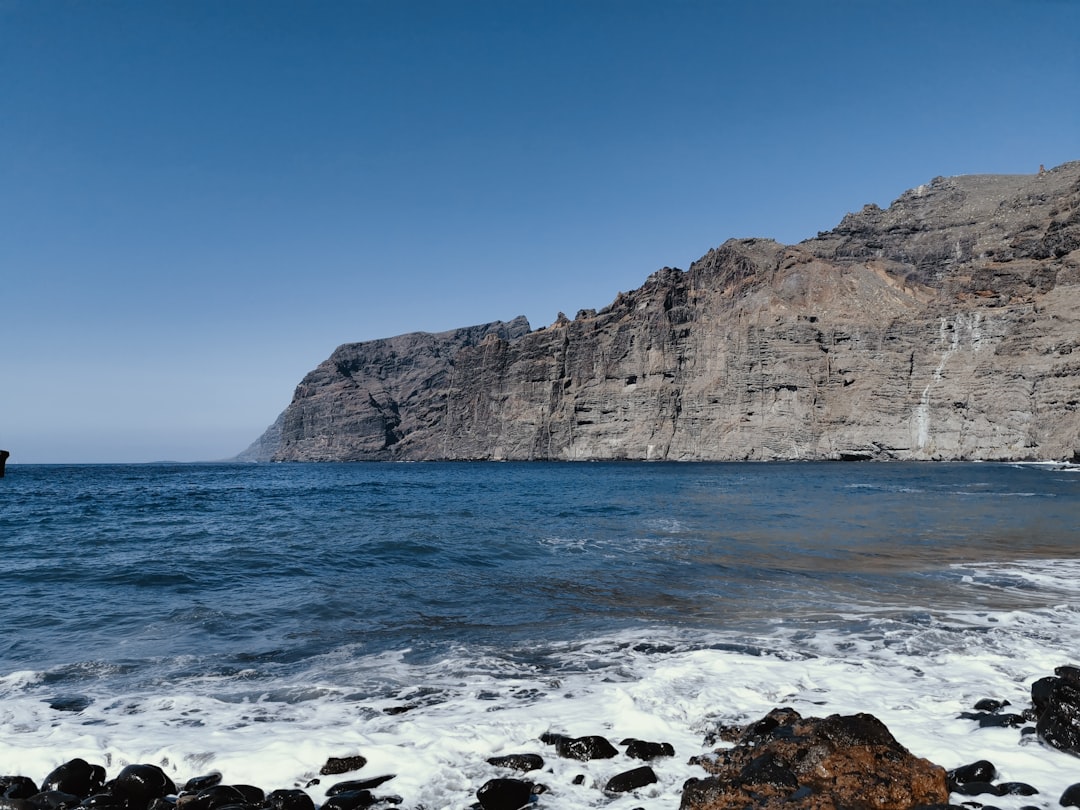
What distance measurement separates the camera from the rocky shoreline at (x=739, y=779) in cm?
489

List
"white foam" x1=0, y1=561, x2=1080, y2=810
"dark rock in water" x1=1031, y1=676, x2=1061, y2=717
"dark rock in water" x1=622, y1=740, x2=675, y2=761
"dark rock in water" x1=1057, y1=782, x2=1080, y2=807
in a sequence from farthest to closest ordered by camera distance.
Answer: "dark rock in water" x1=1031, y1=676, x2=1061, y2=717, "dark rock in water" x1=622, y1=740, x2=675, y2=761, "white foam" x1=0, y1=561, x2=1080, y2=810, "dark rock in water" x1=1057, y1=782, x2=1080, y2=807

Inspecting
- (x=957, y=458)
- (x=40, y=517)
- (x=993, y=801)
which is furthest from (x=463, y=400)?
(x=993, y=801)

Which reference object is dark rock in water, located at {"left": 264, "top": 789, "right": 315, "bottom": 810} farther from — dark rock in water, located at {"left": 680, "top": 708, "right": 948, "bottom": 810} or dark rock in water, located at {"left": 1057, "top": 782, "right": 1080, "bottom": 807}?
dark rock in water, located at {"left": 1057, "top": 782, "right": 1080, "bottom": 807}

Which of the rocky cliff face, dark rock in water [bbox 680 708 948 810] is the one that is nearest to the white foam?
dark rock in water [bbox 680 708 948 810]

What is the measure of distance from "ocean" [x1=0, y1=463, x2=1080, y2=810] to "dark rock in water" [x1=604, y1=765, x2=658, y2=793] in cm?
13

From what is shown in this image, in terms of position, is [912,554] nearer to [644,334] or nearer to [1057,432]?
[1057,432]

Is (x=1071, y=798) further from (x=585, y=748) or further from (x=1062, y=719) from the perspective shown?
(x=585, y=748)

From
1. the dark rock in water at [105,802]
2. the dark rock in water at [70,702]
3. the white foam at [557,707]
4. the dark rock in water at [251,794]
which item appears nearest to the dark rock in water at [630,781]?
the white foam at [557,707]

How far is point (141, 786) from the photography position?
5.62 metres

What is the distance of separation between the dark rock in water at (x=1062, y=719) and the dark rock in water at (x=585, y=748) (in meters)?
4.05

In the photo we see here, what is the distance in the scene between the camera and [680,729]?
22.3ft

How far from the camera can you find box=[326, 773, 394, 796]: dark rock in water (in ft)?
18.7

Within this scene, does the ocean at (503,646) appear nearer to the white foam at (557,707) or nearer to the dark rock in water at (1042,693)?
the white foam at (557,707)

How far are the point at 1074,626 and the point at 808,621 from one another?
4.10 m
